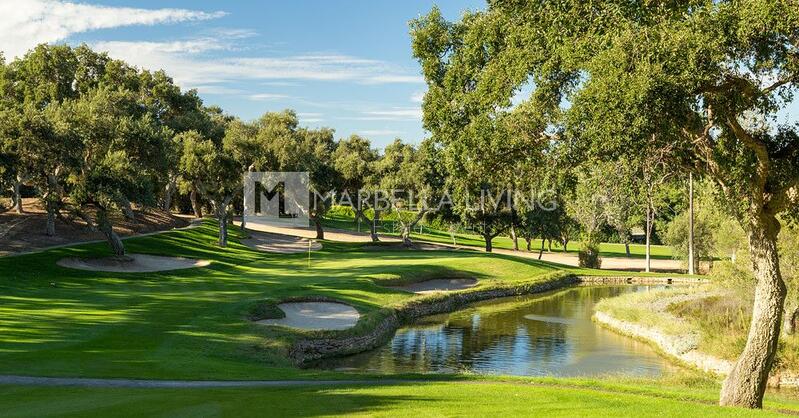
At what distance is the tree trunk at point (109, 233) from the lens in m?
45.3

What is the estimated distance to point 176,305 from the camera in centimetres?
3266

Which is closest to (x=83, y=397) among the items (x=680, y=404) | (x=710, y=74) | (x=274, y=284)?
(x=680, y=404)

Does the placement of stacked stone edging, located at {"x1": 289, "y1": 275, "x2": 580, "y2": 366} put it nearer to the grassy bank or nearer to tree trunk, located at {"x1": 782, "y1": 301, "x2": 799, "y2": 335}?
the grassy bank

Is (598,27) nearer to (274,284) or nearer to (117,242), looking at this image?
(274,284)

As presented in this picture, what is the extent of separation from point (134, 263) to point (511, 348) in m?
27.8

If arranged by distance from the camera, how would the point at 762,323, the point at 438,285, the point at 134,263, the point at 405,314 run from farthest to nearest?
the point at 438,285 → the point at 134,263 → the point at 405,314 → the point at 762,323

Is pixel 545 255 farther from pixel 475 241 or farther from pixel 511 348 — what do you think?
pixel 511 348

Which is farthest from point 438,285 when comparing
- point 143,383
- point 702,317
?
point 143,383

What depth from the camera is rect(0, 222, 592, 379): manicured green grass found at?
70.7 ft

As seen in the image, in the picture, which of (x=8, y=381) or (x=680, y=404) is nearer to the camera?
(x=680, y=404)

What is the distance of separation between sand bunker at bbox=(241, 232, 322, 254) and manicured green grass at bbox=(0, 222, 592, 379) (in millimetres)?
7216

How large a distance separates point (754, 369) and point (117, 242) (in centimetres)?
4156

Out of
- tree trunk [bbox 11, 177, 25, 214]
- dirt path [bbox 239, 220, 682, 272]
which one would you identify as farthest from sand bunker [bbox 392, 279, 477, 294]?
tree trunk [bbox 11, 177, 25, 214]

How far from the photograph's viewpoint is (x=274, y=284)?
4209 cm
